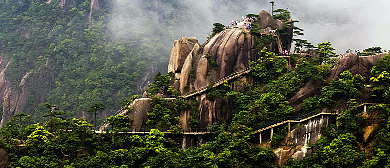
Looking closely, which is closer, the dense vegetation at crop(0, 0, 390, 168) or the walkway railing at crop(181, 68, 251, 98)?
the dense vegetation at crop(0, 0, 390, 168)

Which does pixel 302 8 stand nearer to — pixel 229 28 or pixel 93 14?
pixel 93 14

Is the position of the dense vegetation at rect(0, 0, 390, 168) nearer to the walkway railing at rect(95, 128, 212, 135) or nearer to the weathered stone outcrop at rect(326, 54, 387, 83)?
the walkway railing at rect(95, 128, 212, 135)

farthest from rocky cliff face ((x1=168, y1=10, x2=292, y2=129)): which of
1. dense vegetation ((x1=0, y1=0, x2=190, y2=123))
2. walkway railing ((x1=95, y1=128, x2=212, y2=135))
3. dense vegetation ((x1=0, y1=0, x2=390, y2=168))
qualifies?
dense vegetation ((x1=0, y1=0, x2=190, y2=123))

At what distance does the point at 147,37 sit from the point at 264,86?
6415 centimetres

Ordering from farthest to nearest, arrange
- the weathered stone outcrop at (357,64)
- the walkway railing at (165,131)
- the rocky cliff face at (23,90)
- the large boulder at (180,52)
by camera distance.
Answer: the rocky cliff face at (23,90) → the large boulder at (180,52) → the walkway railing at (165,131) → the weathered stone outcrop at (357,64)

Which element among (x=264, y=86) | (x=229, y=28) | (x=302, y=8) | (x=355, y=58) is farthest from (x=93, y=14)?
(x=355, y=58)

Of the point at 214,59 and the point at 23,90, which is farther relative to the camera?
the point at 23,90

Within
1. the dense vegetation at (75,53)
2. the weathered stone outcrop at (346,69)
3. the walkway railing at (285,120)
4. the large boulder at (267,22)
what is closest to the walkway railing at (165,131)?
the walkway railing at (285,120)

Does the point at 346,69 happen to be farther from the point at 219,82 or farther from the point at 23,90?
the point at 23,90

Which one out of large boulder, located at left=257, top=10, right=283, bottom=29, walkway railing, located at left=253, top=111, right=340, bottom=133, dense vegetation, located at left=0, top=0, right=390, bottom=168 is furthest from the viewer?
large boulder, located at left=257, top=10, right=283, bottom=29

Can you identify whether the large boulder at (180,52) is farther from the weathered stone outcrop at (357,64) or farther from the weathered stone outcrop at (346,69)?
the weathered stone outcrop at (357,64)

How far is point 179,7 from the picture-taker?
554 feet

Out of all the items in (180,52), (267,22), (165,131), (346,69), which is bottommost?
(165,131)

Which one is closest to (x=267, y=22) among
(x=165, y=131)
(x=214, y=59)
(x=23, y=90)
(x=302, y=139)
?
(x=214, y=59)
